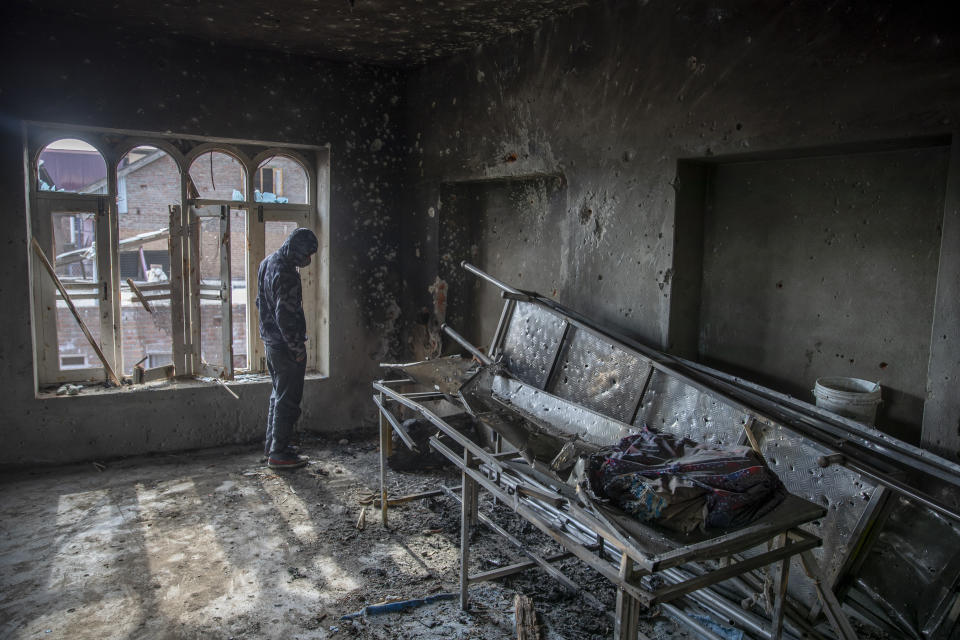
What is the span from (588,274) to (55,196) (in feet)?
13.3

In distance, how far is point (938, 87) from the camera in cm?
245

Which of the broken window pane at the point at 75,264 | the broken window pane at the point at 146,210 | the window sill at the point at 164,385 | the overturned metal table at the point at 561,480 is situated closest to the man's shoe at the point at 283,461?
the window sill at the point at 164,385

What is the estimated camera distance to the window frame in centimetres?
488

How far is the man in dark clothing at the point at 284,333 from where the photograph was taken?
15.7 ft

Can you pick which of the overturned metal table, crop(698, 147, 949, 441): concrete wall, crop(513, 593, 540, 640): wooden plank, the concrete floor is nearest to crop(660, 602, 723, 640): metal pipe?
the overturned metal table

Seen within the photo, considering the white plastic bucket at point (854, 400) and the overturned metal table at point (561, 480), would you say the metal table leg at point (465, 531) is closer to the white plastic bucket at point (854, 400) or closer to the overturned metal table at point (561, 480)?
the overturned metal table at point (561, 480)

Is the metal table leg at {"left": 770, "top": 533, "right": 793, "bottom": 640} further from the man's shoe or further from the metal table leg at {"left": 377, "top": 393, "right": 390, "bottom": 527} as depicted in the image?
the man's shoe

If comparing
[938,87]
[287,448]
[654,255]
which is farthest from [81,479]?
[938,87]

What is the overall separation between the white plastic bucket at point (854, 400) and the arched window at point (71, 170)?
17.2 ft

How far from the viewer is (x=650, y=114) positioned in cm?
363

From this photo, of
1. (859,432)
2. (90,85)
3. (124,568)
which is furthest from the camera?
(90,85)

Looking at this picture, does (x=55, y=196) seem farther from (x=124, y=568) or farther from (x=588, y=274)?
(x=588, y=274)

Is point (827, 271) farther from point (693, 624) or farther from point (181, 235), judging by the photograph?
point (181, 235)

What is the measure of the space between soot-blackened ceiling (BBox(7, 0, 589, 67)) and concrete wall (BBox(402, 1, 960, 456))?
0.26m
